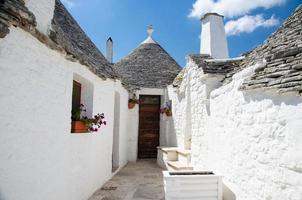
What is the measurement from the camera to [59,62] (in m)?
3.88

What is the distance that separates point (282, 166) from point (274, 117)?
2.10 ft

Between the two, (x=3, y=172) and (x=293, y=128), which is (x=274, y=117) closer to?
(x=293, y=128)

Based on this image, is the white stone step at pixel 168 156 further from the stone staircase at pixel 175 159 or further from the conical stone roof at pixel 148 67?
the conical stone roof at pixel 148 67

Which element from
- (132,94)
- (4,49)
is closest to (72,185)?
(4,49)

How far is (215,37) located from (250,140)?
6026 millimetres

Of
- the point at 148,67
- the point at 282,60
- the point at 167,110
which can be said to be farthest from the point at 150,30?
the point at 282,60

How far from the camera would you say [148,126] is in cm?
1124

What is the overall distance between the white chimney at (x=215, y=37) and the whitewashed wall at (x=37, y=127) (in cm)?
546

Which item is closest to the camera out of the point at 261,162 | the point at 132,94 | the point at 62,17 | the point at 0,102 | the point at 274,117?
the point at 0,102

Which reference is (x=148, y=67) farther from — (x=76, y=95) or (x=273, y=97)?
(x=273, y=97)

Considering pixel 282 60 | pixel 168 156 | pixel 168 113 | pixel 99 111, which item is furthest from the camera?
pixel 168 113

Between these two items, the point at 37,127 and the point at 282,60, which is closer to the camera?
the point at 37,127

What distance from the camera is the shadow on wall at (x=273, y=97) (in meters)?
3.13

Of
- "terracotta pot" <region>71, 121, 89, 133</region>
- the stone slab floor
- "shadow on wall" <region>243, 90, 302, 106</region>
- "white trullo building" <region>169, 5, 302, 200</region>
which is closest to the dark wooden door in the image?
the stone slab floor
